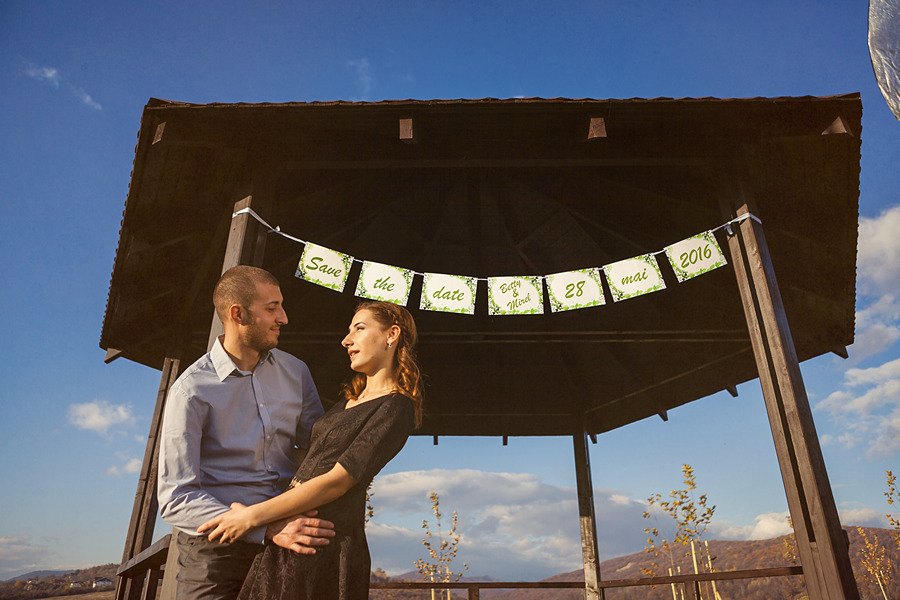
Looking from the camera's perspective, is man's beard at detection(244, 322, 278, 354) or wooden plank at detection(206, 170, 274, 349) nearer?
man's beard at detection(244, 322, 278, 354)

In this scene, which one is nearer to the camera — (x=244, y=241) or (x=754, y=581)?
(x=244, y=241)

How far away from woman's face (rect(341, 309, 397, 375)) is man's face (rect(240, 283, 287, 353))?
0.96ft

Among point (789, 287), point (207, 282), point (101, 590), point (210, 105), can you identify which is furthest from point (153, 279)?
point (101, 590)

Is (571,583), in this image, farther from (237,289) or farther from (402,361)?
(237,289)

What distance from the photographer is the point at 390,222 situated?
22.9ft

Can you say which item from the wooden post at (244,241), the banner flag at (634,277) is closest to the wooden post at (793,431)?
the banner flag at (634,277)

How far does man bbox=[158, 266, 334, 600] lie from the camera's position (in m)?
2.03

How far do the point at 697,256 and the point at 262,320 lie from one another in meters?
4.08

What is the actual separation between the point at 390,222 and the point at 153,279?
2.61 metres

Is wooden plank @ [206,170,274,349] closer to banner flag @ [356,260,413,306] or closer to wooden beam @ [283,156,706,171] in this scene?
wooden beam @ [283,156,706,171]

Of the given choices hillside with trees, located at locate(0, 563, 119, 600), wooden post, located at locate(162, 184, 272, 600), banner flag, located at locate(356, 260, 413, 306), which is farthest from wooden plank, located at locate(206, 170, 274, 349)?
hillside with trees, located at locate(0, 563, 119, 600)

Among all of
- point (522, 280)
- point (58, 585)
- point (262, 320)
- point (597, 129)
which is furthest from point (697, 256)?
point (58, 585)

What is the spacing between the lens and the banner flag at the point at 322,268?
5262mm

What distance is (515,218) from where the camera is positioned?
6.97 metres
